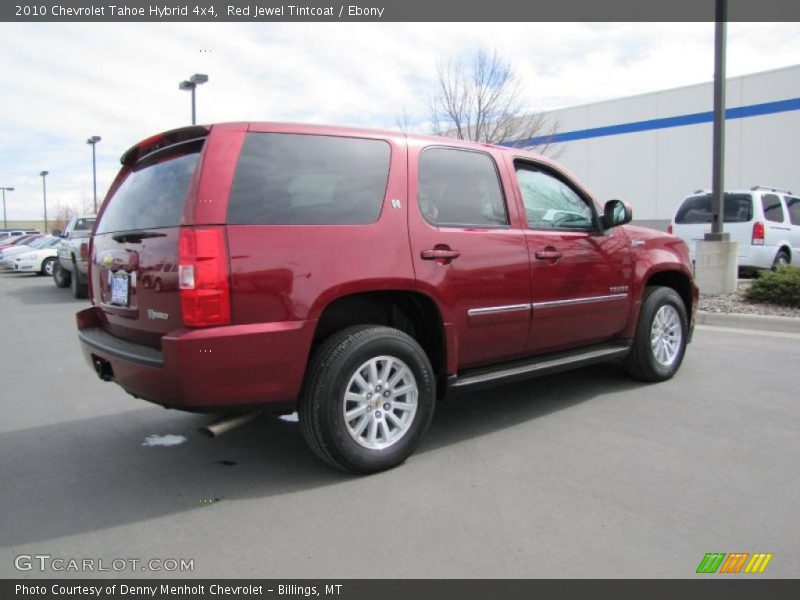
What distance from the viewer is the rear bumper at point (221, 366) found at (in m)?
2.94

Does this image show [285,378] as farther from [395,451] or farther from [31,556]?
[31,556]

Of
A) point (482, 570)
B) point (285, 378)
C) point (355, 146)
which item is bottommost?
point (482, 570)

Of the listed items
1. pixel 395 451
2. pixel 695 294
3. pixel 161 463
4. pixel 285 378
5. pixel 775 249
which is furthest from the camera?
pixel 775 249

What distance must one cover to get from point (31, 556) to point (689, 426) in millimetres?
3897

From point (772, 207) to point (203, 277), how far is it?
1121 cm

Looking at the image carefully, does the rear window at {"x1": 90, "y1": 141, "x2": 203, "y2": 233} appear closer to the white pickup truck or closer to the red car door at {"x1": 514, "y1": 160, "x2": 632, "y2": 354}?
the red car door at {"x1": 514, "y1": 160, "x2": 632, "y2": 354}

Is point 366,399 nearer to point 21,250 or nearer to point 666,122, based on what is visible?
point 21,250

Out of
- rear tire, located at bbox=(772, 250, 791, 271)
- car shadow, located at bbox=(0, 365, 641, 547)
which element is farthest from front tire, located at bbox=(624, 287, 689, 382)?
rear tire, located at bbox=(772, 250, 791, 271)

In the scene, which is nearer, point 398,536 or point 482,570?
point 482,570

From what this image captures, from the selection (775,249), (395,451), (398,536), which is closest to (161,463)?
(395,451)

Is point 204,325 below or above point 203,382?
above

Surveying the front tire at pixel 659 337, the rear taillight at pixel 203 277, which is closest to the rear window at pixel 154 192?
the rear taillight at pixel 203 277

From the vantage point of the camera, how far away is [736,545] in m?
2.71

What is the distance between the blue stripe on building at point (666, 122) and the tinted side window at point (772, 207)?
925 centimetres
